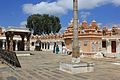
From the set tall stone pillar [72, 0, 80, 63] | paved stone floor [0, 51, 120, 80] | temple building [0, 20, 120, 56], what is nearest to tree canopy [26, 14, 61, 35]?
temple building [0, 20, 120, 56]

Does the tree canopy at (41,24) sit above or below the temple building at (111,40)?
above

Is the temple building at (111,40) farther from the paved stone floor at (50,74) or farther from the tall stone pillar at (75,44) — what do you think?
the tall stone pillar at (75,44)

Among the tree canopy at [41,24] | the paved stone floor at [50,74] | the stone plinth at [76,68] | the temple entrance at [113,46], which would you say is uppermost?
the tree canopy at [41,24]

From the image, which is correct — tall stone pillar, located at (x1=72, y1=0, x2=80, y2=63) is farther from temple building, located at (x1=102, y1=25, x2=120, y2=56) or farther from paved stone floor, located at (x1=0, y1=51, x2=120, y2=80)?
temple building, located at (x1=102, y1=25, x2=120, y2=56)

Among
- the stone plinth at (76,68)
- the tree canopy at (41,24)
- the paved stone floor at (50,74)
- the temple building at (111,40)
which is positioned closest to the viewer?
the paved stone floor at (50,74)

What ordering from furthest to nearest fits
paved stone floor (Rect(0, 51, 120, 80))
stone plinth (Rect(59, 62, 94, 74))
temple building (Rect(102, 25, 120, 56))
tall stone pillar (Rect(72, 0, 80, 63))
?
temple building (Rect(102, 25, 120, 56)) → tall stone pillar (Rect(72, 0, 80, 63)) → stone plinth (Rect(59, 62, 94, 74)) → paved stone floor (Rect(0, 51, 120, 80))

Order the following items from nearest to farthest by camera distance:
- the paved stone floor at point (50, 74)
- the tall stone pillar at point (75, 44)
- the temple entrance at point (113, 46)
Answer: the paved stone floor at point (50, 74) → the tall stone pillar at point (75, 44) → the temple entrance at point (113, 46)

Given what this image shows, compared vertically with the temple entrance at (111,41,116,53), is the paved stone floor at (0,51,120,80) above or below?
below

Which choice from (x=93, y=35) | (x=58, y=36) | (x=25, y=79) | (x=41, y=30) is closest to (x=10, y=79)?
(x=25, y=79)

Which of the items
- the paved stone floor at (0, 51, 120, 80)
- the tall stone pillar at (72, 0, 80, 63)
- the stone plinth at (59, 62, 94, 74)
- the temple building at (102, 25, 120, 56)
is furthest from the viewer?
the temple building at (102, 25, 120, 56)

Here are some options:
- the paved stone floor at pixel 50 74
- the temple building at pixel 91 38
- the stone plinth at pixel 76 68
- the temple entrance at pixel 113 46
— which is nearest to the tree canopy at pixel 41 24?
the temple building at pixel 91 38

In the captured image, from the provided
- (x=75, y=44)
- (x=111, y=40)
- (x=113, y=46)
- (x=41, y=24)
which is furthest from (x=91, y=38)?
(x=41, y=24)

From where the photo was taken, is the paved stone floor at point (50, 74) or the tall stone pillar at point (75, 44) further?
the tall stone pillar at point (75, 44)

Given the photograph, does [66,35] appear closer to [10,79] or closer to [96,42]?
[96,42]
